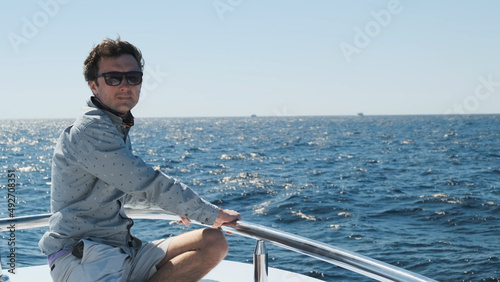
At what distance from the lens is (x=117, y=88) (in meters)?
2.06

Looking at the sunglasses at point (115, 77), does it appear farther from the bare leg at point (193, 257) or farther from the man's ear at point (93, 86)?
the bare leg at point (193, 257)

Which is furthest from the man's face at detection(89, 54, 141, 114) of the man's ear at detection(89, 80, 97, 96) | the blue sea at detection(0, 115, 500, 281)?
the blue sea at detection(0, 115, 500, 281)

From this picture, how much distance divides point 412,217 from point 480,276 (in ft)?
13.7

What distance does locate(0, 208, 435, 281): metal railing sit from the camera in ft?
5.23

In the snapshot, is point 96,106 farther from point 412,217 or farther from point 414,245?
point 412,217

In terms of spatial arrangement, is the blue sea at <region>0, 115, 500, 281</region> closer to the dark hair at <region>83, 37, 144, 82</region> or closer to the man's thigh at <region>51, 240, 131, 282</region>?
the man's thigh at <region>51, 240, 131, 282</region>

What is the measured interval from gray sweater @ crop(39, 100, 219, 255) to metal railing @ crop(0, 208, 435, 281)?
0.86ft

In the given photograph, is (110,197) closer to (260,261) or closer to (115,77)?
(115,77)

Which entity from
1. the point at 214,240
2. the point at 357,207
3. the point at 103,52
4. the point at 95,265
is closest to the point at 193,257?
the point at 214,240

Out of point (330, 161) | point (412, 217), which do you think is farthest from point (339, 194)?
point (330, 161)

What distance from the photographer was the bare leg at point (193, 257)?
2143mm

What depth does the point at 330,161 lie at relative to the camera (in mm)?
26625

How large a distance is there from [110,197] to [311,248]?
80 cm

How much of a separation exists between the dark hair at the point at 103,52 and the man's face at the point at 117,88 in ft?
0.06
